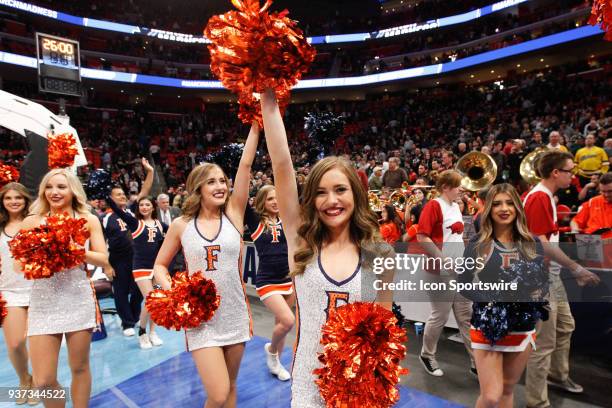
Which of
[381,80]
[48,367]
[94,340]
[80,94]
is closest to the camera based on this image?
[48,367]

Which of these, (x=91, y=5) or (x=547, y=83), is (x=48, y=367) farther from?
(x=91, y=5)

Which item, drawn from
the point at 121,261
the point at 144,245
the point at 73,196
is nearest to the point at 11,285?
the point at 73,196

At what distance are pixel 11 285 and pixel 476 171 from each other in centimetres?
587

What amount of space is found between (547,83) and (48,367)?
731 inches

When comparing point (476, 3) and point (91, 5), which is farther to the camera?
point (91, 5)

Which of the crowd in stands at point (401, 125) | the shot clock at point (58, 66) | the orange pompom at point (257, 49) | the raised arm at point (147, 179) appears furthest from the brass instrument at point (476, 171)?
the shot clock at point (58, 66)

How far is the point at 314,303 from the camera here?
54.4 inches

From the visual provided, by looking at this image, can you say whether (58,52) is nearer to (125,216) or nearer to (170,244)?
(125,216)

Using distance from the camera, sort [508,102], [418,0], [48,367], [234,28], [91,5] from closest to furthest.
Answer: [234,28], [48,367], [508,102], [91,5], [418,0]

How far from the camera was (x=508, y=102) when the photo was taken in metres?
17.5

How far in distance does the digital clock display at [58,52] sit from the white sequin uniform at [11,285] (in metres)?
4.03

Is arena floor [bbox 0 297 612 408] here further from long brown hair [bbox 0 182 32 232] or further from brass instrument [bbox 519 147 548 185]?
brass instrument [bbox 519 147 548 185]

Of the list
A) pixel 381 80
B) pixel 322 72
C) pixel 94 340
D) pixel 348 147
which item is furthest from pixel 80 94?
pixel 322 72

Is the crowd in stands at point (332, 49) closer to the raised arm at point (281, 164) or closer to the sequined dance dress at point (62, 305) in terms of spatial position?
the raised arm at point (281, 164)
